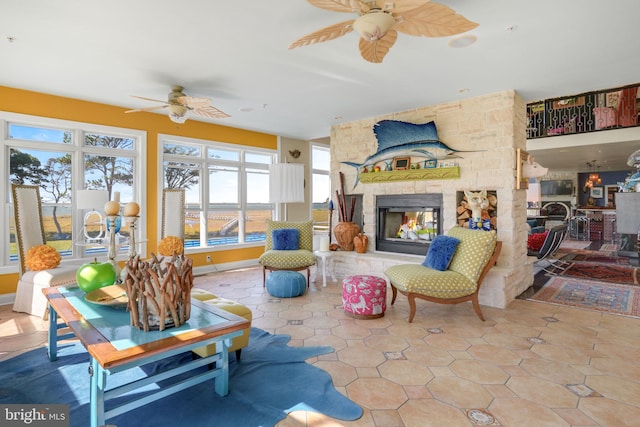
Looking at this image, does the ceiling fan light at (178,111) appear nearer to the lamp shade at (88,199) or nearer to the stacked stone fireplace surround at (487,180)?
the lamp shade at (88,199)

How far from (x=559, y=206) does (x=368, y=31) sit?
50.5 feet

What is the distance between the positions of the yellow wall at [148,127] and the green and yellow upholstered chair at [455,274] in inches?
151

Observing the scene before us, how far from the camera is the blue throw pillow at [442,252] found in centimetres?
364

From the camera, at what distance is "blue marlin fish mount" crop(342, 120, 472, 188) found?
480cm

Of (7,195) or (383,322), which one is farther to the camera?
(7,195)

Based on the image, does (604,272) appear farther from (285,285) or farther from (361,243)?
(285,285)

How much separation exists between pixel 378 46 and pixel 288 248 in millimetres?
3306

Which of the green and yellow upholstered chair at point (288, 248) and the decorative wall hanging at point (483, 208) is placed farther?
the green and yellow upholstered chair at point (288, 248)

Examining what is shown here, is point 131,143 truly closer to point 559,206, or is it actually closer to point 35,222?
point 35,222

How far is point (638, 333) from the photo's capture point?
313 centimetres

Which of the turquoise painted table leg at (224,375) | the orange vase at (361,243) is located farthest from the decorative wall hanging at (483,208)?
the turquoise painted table leg at (224,375)

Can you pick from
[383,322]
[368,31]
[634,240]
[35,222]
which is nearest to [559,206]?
[634,240]

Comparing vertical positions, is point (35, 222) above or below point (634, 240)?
above

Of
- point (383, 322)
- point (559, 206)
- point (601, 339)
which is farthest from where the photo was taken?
point (559, 206)
